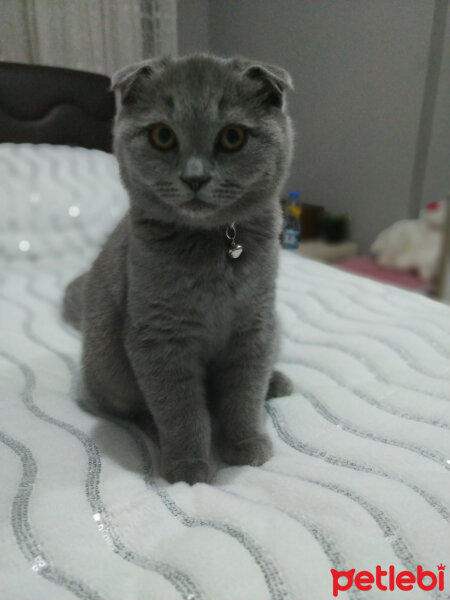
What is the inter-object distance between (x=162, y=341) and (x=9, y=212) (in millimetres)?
1224

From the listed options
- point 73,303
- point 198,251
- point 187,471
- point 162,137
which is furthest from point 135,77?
point 73,303

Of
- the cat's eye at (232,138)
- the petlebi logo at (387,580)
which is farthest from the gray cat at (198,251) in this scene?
the petlebi logo at (387,580)

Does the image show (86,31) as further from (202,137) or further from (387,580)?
(387,580)

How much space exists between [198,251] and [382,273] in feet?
3.67

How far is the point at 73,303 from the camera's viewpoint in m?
1.24

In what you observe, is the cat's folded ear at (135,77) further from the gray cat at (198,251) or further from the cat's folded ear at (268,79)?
the cat's folded ear at (268,79)

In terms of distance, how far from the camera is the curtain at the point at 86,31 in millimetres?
1949

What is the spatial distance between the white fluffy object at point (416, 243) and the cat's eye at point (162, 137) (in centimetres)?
105

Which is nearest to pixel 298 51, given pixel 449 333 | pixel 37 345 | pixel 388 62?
pixel 388 62

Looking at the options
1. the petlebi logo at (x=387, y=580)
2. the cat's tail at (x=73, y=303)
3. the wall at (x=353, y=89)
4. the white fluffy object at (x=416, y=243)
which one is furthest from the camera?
the wall at (x=353, y=89)

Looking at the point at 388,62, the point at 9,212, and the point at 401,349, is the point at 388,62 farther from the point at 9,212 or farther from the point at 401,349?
the point at 9,212

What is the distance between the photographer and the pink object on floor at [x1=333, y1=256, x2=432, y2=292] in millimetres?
1495

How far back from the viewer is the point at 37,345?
3.66ft

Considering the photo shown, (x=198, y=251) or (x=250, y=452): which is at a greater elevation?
(x=198, y=251)
